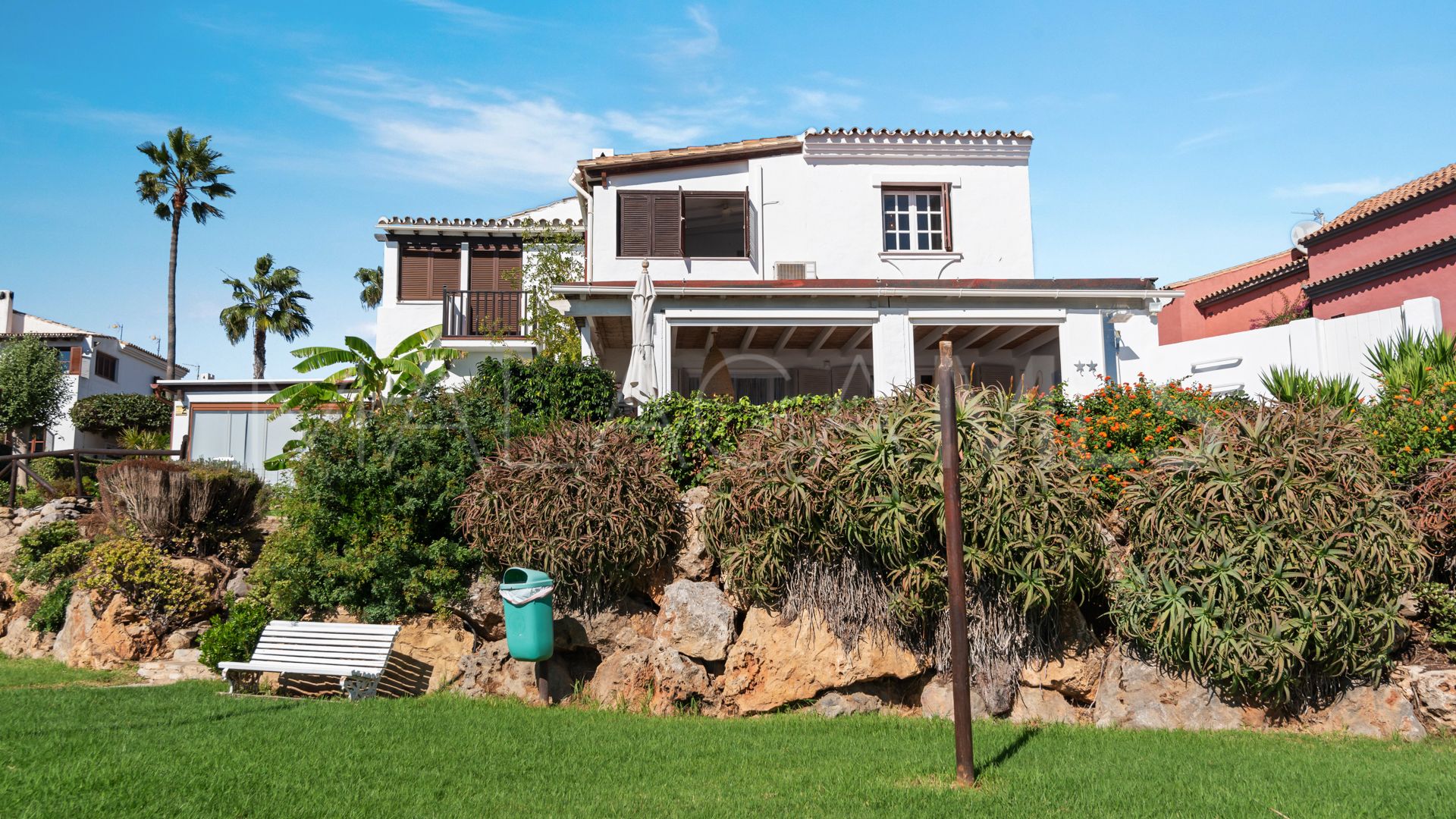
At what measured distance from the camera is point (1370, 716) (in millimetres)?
8195

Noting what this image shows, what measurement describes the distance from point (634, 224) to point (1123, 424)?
35.7 feet

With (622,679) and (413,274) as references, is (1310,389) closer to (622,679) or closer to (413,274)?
(622,679)

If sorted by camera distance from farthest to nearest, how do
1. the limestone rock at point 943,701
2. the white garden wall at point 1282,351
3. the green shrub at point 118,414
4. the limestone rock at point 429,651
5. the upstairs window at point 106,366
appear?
1. the upstairs window at point 106,366
2. the green shrub at point 118,414
3. the white garden wall at point 1282,351
4. the limestone rock at point 429,651
5. the limestone rock at point 943,701

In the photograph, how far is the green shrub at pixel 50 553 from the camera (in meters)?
13.1

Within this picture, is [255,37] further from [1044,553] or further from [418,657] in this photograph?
[1044,553]

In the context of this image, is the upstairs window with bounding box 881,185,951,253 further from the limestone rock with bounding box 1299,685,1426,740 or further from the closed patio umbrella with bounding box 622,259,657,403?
the limestone rock with bounding box 1299,685,1426,740

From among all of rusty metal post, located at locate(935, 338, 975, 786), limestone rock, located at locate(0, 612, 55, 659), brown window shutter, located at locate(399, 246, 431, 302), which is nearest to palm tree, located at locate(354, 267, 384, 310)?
brown window shutter, located at locate(399, 246, 431, 302)

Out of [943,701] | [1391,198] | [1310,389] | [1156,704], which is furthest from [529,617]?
[1391,198]

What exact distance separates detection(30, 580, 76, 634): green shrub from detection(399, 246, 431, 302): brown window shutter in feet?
36.3

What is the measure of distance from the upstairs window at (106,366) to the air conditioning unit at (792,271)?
103 ft

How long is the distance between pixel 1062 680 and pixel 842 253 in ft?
38.2

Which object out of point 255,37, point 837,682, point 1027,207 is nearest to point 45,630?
point 255,37

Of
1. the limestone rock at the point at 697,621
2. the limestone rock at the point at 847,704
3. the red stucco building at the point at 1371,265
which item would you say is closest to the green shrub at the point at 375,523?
the limestone rock at the point at 697,621

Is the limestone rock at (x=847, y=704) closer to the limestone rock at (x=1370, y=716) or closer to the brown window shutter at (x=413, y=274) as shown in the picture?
the limestone rock at (x=1370, y=716)
